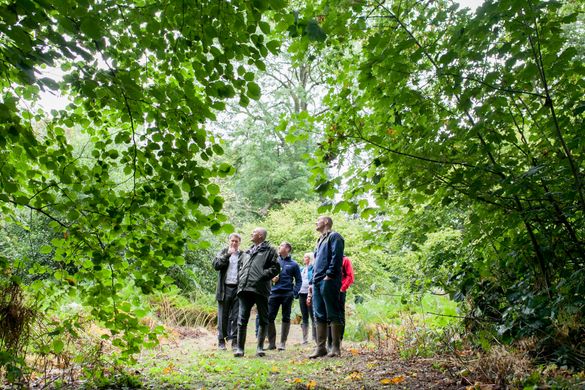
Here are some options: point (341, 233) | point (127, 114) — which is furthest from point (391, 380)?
point (341, 233)

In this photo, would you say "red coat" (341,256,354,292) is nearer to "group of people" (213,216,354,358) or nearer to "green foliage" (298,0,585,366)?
"group of people" (213,216,354,358)

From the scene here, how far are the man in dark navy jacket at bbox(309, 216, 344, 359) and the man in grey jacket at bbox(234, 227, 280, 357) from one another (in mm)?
770

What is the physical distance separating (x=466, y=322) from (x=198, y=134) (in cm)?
342

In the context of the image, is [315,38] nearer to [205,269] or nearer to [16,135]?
[16,135]

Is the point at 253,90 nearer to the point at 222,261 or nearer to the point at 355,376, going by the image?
the point at 355,376

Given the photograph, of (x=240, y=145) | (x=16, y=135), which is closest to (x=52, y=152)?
(x=16, y=135)

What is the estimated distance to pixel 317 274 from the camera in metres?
6.26

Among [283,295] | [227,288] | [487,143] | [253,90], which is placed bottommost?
[283,295]

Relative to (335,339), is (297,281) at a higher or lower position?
higher

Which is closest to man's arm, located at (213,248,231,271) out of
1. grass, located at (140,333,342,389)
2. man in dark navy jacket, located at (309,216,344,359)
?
grass, located at (140,333,342,389)

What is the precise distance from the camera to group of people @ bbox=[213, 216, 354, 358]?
6.09 meters

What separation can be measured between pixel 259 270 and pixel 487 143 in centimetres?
427

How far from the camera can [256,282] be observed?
21.1 ft

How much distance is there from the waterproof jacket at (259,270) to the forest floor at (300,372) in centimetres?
104
